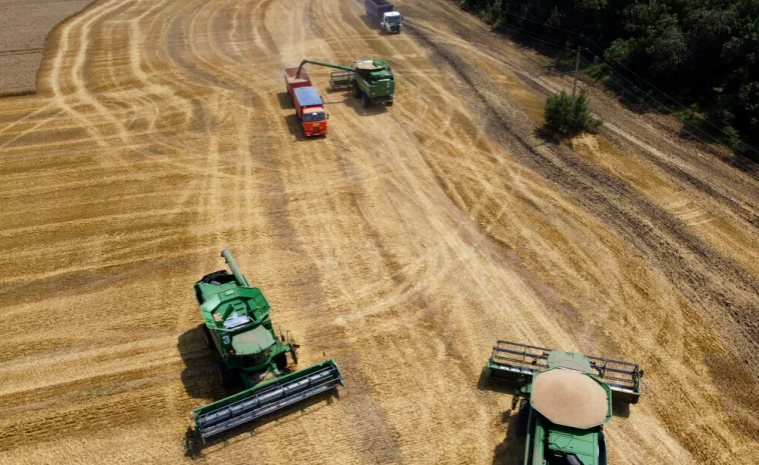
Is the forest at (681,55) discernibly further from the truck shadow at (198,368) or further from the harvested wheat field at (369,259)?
the truck shadow at (198,368)

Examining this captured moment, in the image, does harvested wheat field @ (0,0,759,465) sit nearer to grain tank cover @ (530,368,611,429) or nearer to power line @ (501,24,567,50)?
grain tank cover @ (530,368,611,429)

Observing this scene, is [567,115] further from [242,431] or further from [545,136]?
[242,431]

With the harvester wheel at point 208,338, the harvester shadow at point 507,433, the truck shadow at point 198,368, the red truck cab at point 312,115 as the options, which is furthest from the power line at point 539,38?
the truck shadow at point 198,368

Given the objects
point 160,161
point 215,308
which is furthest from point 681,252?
point 160,161

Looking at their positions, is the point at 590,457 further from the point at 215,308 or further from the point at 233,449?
the point at 215,308

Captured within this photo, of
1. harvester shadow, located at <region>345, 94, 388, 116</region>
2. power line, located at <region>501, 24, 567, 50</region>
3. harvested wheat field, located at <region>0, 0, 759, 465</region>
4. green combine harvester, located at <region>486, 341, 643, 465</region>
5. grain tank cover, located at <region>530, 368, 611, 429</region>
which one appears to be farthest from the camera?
power line, located at <region>501, 24, 567, 50</region>

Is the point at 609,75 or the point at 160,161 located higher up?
the point at 609,75

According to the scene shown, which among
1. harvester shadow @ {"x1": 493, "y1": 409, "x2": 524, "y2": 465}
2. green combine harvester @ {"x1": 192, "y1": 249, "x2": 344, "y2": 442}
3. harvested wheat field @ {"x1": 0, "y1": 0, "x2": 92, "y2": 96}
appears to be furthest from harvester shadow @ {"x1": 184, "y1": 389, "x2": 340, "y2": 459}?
harvested wheat field @ {"x1": 0, "y1": 0, "x2": 92, "y2": 96}
